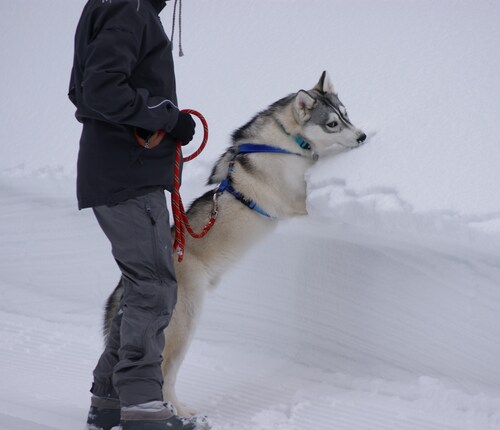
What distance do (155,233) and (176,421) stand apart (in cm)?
78

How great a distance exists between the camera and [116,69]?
8.52 ft

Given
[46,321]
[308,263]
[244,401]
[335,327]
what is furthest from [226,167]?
[46,321]

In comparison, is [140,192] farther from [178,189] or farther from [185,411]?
[185,411]

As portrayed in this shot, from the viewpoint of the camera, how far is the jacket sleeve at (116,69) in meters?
2.59

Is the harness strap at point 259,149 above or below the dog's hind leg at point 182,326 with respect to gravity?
above

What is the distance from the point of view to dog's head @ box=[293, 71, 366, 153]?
4043 mm

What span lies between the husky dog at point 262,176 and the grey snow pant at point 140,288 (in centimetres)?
78

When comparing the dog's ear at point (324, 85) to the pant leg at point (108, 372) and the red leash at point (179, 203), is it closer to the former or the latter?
the red leash at point (179, 203)

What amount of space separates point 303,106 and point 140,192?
157 cm

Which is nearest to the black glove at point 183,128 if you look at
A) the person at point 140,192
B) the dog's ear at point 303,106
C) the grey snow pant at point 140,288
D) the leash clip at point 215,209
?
the person at point 140,192

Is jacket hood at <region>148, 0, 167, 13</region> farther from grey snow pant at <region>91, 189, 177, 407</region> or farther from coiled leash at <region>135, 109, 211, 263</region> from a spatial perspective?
grey snow pant at <region>91, 189, 177, 407</region>

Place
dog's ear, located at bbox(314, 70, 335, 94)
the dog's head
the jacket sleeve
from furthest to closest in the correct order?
dog's ear, located at bbox(314, 70, 335, 94), the dog's head, the jacket sleeve

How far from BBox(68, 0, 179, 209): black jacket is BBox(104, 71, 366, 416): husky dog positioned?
0.92 m

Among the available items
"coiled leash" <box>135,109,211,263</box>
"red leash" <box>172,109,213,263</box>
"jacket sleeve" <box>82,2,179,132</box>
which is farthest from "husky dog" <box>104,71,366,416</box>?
"jacket sleeve" <box>82,2,179,132</box>
